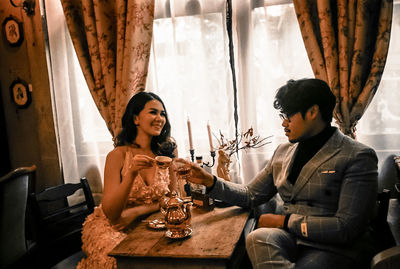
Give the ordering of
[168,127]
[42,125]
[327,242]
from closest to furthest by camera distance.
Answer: [327,242] → [168,127] → [42,125]

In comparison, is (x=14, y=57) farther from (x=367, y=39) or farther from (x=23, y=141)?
(x=367, y=39)

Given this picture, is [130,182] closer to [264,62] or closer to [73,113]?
[264,62]

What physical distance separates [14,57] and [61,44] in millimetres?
602

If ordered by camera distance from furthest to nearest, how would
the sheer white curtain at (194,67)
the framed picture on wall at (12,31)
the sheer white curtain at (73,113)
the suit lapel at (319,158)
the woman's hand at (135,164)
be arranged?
the framed picture on wall at (12,31)
the sheer white curtain at (73,113)
the sheer white curtain at (194,67)
the woman's hand at (135,164)
the suit lapel at (319,158)

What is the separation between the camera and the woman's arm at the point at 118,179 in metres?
1.78

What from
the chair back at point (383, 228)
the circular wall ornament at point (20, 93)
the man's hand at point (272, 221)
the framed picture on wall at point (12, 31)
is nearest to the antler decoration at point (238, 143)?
the man's hand at point (272, 221)

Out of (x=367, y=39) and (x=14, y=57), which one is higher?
(x=14, y=57)

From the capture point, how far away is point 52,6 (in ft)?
10.1

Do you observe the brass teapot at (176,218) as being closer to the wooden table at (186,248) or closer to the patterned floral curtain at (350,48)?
the wooden table at (186,248)

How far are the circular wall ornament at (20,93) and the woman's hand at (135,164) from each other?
5.76 ft

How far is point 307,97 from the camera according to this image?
64.4 inches

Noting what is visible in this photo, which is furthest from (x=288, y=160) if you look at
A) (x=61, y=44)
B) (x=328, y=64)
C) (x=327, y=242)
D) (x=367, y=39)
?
(x=61, y=44)

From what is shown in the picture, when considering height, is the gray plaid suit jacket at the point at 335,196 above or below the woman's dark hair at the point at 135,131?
below

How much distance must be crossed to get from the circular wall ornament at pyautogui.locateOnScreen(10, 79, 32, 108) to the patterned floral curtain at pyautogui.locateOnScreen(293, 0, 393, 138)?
102 inches
